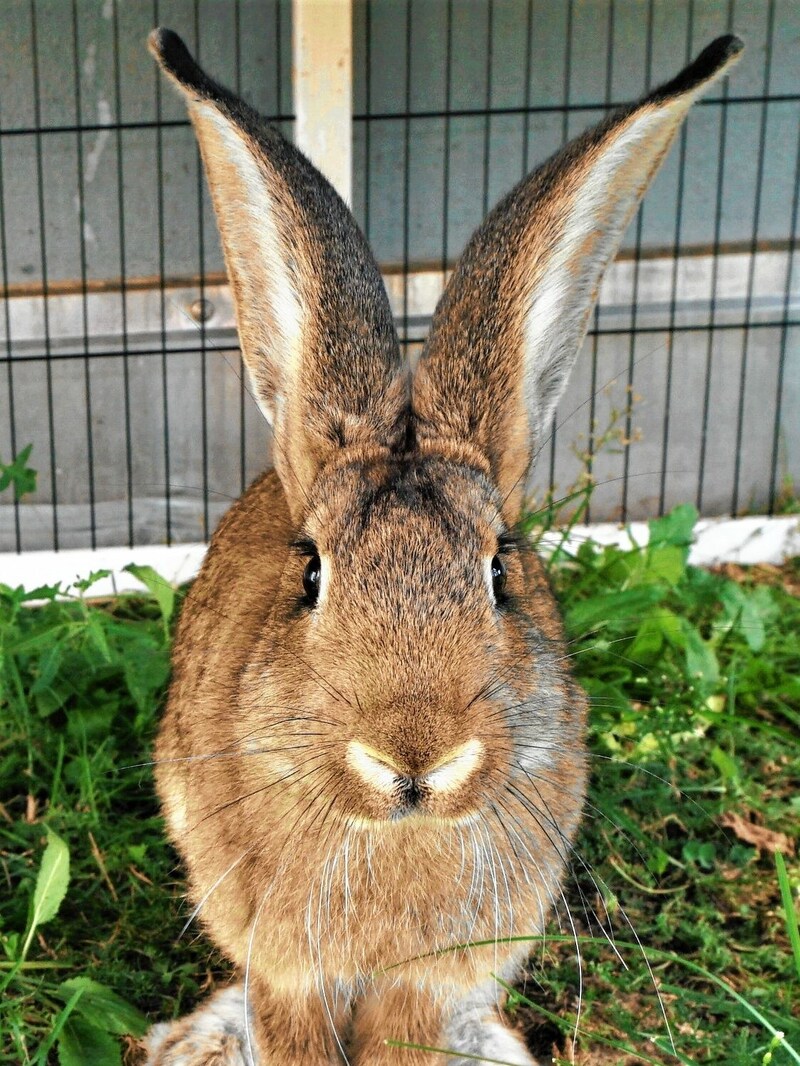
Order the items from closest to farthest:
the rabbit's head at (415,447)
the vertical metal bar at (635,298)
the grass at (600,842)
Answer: the rabbit's head at (415,447) → the grass at (600,842) → the vertical metal bar at (635,298)

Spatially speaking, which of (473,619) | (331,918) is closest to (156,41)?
(473,619)

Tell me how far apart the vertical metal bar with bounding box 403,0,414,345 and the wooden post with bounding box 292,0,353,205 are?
647mm

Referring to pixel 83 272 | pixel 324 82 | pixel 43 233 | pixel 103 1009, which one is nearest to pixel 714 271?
pixel 324 82

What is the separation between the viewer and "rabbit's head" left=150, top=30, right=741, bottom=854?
1996 mm

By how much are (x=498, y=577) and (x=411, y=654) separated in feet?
1.29

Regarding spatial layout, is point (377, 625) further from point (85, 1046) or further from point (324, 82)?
point (324, 82)

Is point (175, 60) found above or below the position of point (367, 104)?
below

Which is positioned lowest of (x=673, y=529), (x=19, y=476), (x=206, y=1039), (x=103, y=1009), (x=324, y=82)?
(x=206, y=1039)

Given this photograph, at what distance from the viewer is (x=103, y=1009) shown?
8.48ft

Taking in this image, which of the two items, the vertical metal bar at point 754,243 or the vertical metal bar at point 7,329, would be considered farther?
the vertical metal bar at point 754,243

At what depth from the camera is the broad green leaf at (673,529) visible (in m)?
4.22

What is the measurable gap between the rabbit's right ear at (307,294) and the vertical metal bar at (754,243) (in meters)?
3.56

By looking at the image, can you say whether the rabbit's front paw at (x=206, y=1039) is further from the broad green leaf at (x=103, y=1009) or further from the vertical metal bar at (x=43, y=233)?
the vertical metal bar at (x=43, y=233)

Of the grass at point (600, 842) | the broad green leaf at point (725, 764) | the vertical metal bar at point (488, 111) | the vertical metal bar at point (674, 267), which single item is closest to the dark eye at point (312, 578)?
the grass at point (600, 842)
